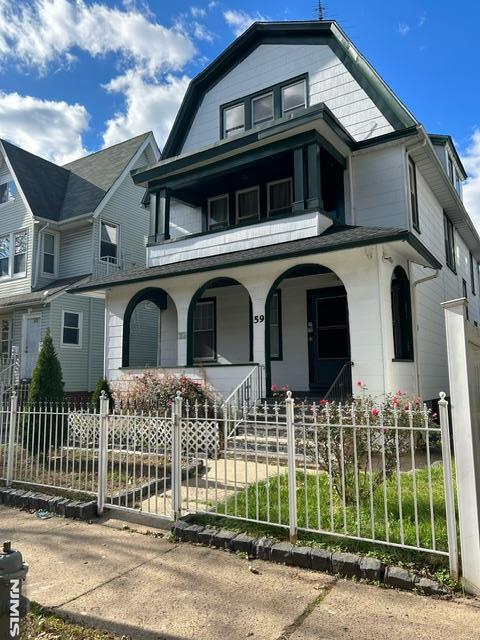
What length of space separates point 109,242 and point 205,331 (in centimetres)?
784

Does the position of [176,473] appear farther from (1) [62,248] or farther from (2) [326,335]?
(1) [62,248]

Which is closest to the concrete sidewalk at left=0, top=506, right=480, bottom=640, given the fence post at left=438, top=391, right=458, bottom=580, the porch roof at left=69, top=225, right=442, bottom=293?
the fence post at left=438, top=391, right=458, bottom=580

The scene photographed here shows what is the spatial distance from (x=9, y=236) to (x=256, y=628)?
20.9 metres

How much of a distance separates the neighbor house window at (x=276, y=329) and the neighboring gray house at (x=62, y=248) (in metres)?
7.66

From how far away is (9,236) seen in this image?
807 inches

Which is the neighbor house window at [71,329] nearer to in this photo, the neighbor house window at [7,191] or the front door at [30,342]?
the front door at [30,342]

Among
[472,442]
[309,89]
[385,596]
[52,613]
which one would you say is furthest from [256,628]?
[309,89]

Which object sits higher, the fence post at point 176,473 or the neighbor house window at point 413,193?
the neighbor house window at point 413,193

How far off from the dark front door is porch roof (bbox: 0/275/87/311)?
10.1m

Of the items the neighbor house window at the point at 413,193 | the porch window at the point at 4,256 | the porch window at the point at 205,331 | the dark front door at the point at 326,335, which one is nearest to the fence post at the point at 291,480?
the dark front door at the point at 326,335

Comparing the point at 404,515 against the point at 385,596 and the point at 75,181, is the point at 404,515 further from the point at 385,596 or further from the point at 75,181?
the point at 75,181

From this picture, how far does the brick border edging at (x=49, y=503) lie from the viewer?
19.6 ft

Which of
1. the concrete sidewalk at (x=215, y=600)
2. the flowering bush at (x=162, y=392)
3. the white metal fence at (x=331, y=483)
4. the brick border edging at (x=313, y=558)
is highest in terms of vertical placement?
the flowering bush at (x=162, y=392)

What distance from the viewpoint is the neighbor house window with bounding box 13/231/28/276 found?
1986cm
